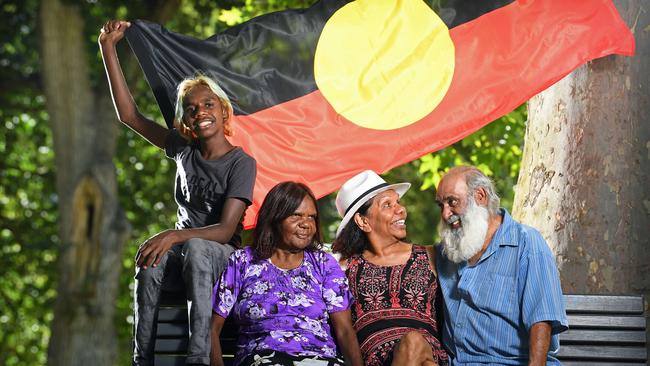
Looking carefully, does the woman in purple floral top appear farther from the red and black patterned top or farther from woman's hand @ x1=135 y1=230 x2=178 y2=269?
woman's hand @ x1=135 y1=230 x2=178 y2=269

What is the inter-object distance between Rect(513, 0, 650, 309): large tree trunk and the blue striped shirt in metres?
1.16

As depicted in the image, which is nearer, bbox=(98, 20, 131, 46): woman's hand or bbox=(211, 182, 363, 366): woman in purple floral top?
bbox=(211, 182, 363, 366): woman in purple floral top

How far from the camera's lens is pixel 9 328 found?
65.2 feet

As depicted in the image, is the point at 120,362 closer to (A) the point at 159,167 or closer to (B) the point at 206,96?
(A) the point at 159,167

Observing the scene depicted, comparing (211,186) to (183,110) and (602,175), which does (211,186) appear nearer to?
(183,110)

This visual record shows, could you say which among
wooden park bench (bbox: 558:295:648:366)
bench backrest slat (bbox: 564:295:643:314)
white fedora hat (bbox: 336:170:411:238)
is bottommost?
wooden park bench (bbox: 558:295:648:366)

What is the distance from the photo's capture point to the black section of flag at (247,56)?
22.3 feet

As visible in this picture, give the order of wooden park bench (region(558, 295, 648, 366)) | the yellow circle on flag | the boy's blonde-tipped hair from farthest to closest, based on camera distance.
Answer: the yellow circle on flag → the boy's blonde-tipped hair → wooden park bench (region(558, 295, 648, 366))

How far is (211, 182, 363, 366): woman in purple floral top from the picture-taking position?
5242 mm

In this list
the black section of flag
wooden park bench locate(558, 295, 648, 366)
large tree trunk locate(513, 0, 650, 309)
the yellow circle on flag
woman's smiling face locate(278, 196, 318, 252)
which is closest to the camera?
woman's smiling face locate(278, 196, 318, 252)

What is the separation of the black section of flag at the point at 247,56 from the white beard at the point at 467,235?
1.99m

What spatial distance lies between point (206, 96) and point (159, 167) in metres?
13.2

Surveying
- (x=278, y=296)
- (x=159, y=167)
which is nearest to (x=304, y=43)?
(x=278, y=296)

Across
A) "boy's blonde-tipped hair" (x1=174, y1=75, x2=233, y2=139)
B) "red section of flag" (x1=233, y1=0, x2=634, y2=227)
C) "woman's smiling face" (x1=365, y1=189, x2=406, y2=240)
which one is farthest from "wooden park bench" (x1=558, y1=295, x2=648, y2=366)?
"boy's blonde-tipped hair" (x1=174, y1=75, x2=233, y2=139)
